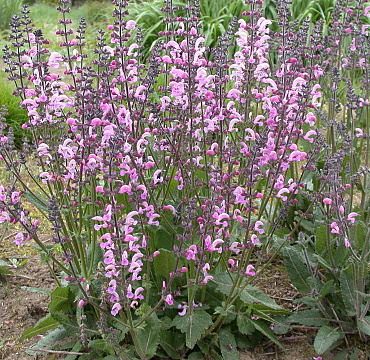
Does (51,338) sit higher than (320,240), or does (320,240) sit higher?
(320,240)

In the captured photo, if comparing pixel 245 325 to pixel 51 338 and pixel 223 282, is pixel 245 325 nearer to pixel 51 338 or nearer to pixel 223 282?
pixel 223 282

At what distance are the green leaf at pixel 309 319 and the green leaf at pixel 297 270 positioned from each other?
0.14 meters

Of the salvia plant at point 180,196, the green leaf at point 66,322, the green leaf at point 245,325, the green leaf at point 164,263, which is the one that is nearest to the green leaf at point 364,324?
the salvia plant at point 180,196

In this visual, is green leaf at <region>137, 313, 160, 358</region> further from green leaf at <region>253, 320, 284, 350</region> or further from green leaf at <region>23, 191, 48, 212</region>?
green leaf at <region>23, 191, 48, 212</region>

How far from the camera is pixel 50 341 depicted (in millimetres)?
2801

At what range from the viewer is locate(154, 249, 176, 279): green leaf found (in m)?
2.63

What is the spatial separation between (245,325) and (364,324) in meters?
0.71

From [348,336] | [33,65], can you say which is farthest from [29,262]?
[348,336]

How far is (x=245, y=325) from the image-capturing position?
2697 millimetres

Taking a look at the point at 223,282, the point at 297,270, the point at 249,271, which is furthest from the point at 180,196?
the point at 297,270

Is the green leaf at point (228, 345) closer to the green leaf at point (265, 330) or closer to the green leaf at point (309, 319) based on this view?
the green leaf at point (265, 330)


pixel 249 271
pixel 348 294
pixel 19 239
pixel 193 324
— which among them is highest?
pixel 19 239

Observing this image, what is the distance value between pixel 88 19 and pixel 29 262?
496 inches

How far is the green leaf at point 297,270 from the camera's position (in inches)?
115
